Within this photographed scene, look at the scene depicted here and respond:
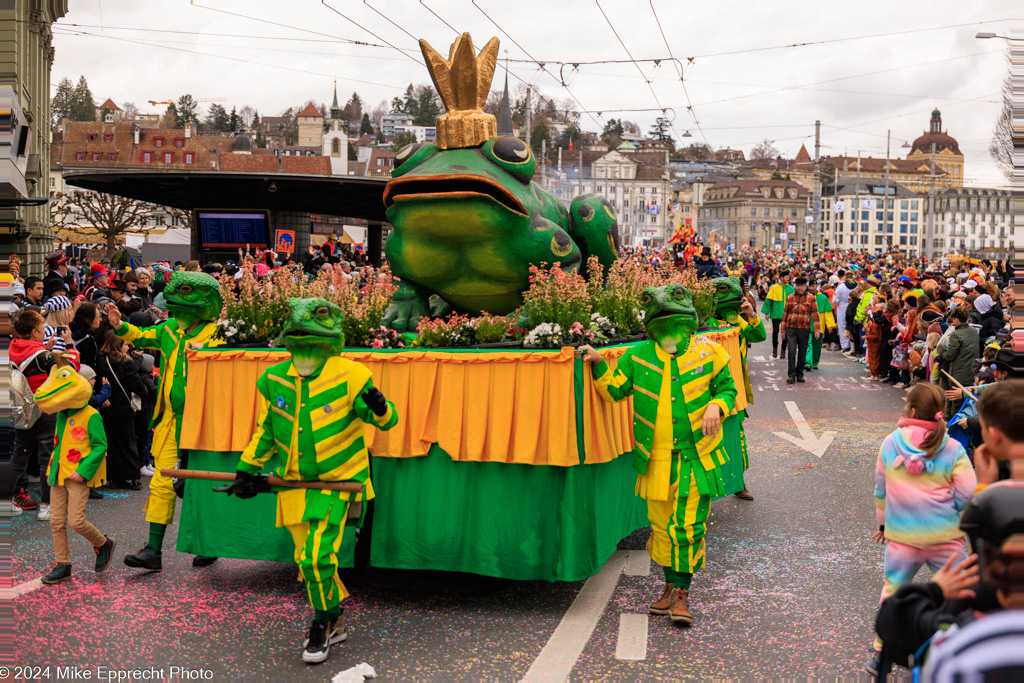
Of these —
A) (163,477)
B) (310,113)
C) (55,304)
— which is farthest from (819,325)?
(310,113)

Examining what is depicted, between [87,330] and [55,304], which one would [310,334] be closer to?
[87,330]

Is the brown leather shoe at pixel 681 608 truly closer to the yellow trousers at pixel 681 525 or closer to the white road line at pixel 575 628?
the yellow trousers at pixel 681 525

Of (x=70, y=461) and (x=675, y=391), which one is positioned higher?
(x=675, y=391)

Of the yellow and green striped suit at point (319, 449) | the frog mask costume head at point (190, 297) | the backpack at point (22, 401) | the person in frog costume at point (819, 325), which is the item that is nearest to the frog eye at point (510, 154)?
the frog mask costume head at point (190, 297)

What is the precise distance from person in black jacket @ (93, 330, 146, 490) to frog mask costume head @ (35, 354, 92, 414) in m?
2.75

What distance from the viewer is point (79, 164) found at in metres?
80.6

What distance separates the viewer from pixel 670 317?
5684 mm

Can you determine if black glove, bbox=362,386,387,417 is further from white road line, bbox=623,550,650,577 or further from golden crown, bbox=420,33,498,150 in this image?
golden crown, bbox=420,33,498,150

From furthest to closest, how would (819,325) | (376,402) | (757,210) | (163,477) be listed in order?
(757,210)
(819,325)
(163,477)
(376,402)

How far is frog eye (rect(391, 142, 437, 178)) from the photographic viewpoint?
710cm

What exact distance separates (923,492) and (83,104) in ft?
400

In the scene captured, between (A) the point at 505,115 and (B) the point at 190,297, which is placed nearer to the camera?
(B) the point at 190,297

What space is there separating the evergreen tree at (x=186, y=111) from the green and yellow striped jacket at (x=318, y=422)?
431 ft

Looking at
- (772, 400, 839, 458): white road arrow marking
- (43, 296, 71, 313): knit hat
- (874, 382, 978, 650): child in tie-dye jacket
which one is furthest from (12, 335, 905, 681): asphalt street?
(772, 400, 839, 458): white road arrow marking
